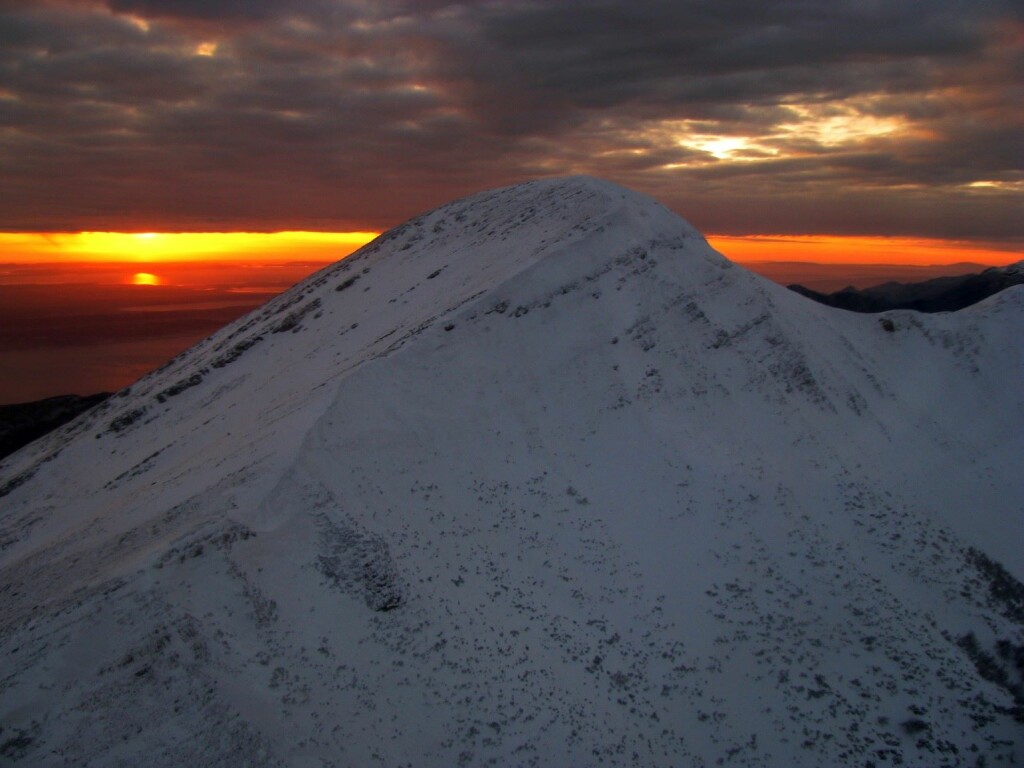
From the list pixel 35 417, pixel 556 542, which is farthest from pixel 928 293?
pixel 35 417

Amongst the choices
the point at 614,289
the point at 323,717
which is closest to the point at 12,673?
the point at 323,717

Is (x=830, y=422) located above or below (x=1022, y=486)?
above

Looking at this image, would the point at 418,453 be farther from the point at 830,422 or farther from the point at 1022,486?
the point at 1022,486

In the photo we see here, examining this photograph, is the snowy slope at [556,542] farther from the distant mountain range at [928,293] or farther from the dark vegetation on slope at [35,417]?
the distant mountain range at [928,293]

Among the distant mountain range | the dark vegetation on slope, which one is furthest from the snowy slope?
the distant mountain range

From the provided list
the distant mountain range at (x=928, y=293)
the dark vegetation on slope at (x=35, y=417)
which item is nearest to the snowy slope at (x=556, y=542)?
the dark vegetation on slope at (x=35, y=417)

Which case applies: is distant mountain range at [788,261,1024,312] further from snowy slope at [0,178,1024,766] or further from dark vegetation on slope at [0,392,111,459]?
dark vegetation on slope at [0,392,111,459]

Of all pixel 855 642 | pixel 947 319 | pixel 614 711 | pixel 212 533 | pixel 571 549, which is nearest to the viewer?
pixel 614 711
